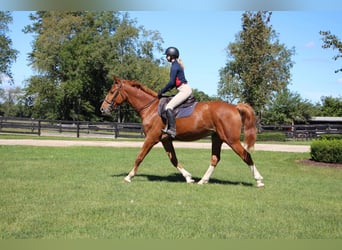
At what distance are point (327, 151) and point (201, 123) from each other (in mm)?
7483

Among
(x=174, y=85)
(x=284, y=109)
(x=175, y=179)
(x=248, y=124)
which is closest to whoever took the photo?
(x=248, y=124)

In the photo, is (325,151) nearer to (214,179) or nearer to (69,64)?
(214,179)

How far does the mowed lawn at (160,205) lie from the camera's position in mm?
4973

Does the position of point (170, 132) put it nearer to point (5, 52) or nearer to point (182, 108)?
point (182, 108)

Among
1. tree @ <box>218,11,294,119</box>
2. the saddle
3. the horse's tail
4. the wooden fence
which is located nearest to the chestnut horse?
the horse's tail

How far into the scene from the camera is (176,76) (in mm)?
8867

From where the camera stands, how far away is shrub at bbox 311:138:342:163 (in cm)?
1407

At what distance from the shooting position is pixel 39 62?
5703 centimetres

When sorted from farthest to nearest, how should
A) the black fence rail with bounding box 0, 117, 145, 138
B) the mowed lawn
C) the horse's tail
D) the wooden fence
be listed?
the wooden fence, the black fence rail with bounding box 0, 117, 145, 138, the horse's tail, the mowed lawn

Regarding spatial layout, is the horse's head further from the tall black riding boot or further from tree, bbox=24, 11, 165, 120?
tree, bbox=24, 11, 165, 120

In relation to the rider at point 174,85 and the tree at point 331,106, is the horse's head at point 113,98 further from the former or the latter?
the tree at point 331,106

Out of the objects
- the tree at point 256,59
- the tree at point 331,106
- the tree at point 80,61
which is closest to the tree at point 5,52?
the tree at point 80,61

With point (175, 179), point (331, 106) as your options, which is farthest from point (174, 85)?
point (331, 106)

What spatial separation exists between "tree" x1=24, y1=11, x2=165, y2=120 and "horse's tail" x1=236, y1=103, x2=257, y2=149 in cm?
4729
